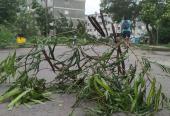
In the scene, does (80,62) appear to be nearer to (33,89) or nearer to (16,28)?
(33,89)

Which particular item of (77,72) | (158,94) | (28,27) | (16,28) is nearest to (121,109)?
(158,94)

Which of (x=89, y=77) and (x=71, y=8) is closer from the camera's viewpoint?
(x=89, y=77)

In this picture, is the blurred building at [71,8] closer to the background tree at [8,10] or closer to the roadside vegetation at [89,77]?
the background tree at [8,10]

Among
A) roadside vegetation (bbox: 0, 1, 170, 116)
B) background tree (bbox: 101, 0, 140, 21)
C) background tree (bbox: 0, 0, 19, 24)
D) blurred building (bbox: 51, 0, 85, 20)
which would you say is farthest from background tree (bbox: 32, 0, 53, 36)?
roadside vegetation (bbox: 0, 1, 170, 116)

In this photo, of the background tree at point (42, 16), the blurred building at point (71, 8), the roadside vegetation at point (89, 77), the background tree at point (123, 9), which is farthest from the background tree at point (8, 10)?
the blurred building at point (71, 8)

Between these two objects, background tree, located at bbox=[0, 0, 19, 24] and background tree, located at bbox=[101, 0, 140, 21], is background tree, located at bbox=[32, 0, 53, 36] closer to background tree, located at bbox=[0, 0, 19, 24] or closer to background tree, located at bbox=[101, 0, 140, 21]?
background tree, located at bbox=[101, 0, 140, 21]

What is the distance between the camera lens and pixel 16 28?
105ft

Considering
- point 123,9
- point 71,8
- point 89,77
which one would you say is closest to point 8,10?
point 89,77

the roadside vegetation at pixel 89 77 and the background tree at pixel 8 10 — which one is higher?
the background tree at pixel 8 10

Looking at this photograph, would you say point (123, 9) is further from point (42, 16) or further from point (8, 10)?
point (8, 10)

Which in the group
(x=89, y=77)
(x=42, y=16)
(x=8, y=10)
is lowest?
(x=89, y=77)

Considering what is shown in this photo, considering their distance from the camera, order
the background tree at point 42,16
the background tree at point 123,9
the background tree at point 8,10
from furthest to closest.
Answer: the background tree at point 123,9 → the background tree at point 42,16 → the background tree at point 8,10

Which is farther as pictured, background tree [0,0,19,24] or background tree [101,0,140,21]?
background tree [101,0,140,21]

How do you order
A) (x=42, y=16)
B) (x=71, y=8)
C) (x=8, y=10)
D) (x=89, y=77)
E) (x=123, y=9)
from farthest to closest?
(x=71, y=8) < (x=123, y=9) < (x=42, y=16) < (x=8, y=10) < (x=89, y=77)
